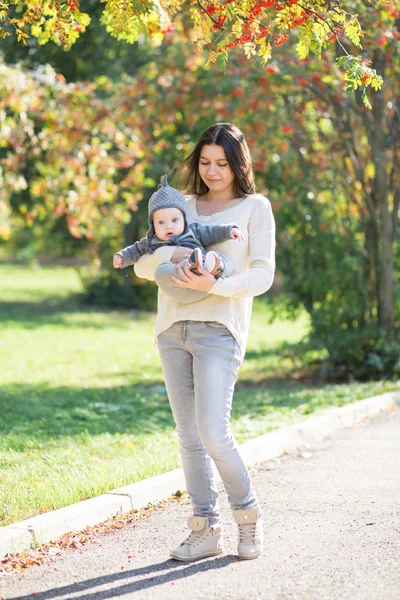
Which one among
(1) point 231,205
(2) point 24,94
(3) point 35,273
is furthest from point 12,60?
(3) point 35,273

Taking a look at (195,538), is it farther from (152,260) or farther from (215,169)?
(215,169)

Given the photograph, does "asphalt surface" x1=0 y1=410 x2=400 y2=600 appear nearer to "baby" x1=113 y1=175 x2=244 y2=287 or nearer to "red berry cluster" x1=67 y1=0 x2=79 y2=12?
"baby" x1=113 y1=175 x2=244 y2=287

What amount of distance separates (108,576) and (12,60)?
9.35m

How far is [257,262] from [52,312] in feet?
47.9

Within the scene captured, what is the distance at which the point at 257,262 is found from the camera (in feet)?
13.4

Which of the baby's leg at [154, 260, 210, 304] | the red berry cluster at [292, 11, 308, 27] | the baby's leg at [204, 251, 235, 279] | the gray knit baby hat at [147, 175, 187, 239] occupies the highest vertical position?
the red berry cluster at [292, 11, 308, 27]

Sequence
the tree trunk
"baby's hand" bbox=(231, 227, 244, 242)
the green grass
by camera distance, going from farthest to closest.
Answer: the tree trunk → the green grass → "baby's hand" bbox=(231, 227, 244, 242)

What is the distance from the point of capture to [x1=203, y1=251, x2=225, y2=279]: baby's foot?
387 cm

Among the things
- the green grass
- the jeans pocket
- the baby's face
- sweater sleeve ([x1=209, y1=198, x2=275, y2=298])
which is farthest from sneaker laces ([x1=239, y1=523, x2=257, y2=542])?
the baby's face

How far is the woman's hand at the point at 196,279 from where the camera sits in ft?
12.6

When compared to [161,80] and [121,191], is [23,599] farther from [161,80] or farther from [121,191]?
[121,191]

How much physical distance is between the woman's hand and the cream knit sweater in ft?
0.42

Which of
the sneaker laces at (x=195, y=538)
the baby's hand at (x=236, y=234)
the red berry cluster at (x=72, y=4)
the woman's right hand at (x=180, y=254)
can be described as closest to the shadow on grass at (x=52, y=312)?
the red berry cluster at (x=72, y=4)

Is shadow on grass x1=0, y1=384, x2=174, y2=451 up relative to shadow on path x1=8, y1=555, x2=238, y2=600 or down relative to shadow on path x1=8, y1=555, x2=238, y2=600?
down
